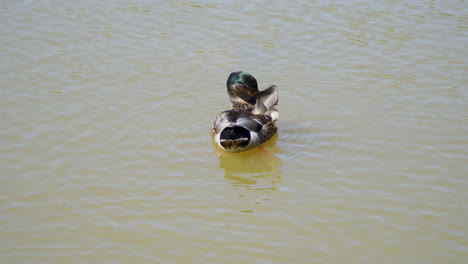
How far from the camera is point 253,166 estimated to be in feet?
22.7

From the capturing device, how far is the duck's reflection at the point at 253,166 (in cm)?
645

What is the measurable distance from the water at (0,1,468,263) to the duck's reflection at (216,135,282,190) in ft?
0.10

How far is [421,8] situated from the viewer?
36.3 ft

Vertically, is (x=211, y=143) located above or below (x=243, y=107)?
below

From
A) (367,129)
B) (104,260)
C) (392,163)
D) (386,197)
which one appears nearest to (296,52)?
(367,129)

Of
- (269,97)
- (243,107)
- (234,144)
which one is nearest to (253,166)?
(234,144)

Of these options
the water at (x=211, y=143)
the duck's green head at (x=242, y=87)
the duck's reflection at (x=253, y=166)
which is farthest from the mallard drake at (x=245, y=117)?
the water at (x=211, y=143)

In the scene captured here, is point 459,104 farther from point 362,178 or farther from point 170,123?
point 170,123

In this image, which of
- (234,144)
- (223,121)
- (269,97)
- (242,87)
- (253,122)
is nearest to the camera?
(234,144)

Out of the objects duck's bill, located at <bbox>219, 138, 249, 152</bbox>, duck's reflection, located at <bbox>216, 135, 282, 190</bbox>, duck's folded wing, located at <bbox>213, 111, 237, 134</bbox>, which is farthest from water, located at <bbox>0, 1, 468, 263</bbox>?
duck's folded wing, located at <bbox>213, 111, 237, 134</bbox>

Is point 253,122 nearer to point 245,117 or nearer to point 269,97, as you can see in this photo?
point 245,117

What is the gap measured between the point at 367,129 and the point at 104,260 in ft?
13.2

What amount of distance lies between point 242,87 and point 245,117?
2.24 feet

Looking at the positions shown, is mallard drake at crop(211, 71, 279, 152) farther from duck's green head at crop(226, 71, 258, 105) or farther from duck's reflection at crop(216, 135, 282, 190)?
duck's reflection at crop(216, 135, 282, 190)
